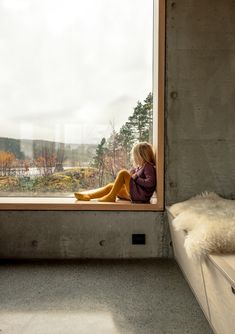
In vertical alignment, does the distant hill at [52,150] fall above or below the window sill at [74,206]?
→ above

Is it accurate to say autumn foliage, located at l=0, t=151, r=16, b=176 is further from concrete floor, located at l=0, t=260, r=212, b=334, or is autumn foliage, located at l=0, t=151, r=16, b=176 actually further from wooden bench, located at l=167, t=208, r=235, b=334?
wooden bench, located at l=167, t=208, r=235, b=334

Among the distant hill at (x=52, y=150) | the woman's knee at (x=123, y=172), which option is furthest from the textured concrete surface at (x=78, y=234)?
the distant hill at (x=52, y=150)

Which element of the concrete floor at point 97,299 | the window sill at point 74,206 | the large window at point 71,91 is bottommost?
the concrete floor at point 97,299

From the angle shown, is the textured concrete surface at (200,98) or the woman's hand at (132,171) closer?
the textured concrete surface at (200,98)

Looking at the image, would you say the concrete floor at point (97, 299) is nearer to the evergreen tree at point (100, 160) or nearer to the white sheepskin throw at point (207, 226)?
the white sheepskin throw at point (207, 226)

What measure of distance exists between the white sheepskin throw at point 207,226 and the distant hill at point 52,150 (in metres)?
1.11

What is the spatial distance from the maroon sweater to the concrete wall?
5.0 inches

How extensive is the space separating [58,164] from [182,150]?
119 cm

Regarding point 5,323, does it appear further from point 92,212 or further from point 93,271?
point 92,212

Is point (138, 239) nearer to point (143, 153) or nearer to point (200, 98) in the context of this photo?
point (143, 153)

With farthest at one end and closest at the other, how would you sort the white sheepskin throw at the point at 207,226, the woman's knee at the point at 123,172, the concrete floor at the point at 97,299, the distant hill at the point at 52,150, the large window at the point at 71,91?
the distant hill at the point at 52,150 → the large window at the point at 71,91 → the woman's knee at the point at 123,172 → the concrete floor at the point at 97,299 → the white sheepskin throw at the point at 207,226

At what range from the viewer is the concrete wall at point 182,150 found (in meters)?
2.65

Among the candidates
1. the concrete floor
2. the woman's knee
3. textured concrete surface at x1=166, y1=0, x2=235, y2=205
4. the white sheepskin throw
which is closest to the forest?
the woman's knee

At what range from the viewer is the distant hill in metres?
3.05
